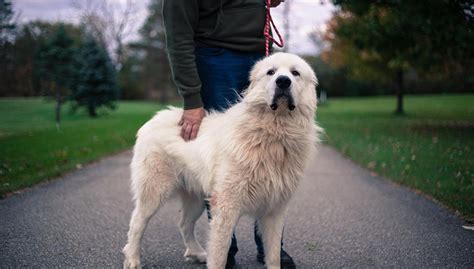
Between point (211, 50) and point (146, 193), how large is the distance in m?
1.45

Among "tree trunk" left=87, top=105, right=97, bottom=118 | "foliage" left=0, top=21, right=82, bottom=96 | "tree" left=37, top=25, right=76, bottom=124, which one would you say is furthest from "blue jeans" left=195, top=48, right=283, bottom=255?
"tree trunk" left=87, top=105, right=97, bottom=118

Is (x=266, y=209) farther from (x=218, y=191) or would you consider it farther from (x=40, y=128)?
(x=40, y=128)

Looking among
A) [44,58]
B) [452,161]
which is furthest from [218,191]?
[44,58]

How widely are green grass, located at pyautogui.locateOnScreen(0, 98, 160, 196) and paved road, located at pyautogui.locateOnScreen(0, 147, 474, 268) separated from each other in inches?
32.6

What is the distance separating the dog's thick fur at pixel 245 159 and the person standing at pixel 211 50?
0.80 ft

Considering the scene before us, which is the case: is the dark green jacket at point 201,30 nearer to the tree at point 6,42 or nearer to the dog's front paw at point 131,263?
the dog's front paw at point 131,263

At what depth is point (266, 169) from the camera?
3.42 meters

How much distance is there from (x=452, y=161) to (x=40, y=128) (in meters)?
11.6

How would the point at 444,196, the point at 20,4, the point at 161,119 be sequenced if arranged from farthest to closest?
the point at 20,4 → the point at 444,196 → the point at 161,119

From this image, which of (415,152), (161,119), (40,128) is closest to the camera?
(161,119)

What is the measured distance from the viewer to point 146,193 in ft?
12.7

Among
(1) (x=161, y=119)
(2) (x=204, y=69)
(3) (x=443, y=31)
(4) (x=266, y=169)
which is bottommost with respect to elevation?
(4) (x=266, y=169)

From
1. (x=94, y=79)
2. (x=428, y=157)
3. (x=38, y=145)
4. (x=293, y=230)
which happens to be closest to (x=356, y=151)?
(x=428, y=157)

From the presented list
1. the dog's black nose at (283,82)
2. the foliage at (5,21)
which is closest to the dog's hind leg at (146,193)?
the dog's black nose at (283,82)
